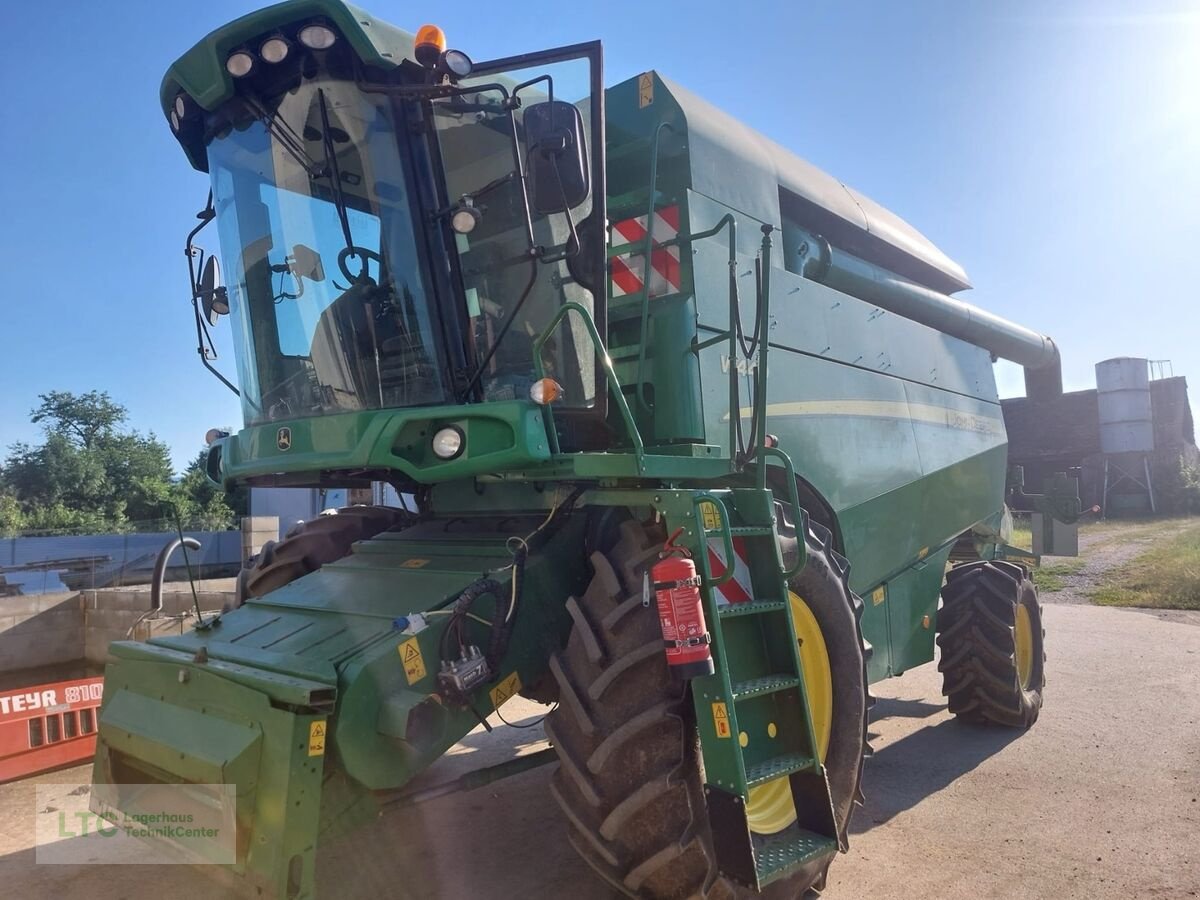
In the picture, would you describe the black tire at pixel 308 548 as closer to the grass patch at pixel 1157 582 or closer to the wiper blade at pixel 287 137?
the wiper blade at pixel 287 137

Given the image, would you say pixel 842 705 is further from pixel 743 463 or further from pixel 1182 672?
pixel 1182 672

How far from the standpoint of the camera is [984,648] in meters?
5.77

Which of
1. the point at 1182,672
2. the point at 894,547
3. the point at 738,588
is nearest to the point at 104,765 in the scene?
the point at 738,588

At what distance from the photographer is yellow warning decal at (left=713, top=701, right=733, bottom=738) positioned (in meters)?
2.71

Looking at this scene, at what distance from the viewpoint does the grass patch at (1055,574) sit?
51.5ft

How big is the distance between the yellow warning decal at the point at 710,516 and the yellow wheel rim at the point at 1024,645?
4.39 meters

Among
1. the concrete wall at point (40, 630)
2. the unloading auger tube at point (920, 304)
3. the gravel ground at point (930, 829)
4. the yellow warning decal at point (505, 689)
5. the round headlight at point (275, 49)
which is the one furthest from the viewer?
the concrete wall at point (40, 630)

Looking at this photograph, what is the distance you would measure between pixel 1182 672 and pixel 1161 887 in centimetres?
536

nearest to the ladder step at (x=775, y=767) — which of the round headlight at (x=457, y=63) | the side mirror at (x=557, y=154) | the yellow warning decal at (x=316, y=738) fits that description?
the yellow warning decal at (x=316, y=738)

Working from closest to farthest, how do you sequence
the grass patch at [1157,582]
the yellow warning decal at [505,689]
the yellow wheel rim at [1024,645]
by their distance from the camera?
1. the yellow warning decal at [505,689]
2. the yellow wheel rim at [1024,645]
3. the grass patch at [1157,582]

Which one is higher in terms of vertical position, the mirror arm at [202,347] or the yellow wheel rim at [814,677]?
the mirror arm at [202,347]

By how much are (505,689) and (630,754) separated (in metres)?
0.63

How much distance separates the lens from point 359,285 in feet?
11.1

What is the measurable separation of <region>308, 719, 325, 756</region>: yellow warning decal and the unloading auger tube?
367cm
